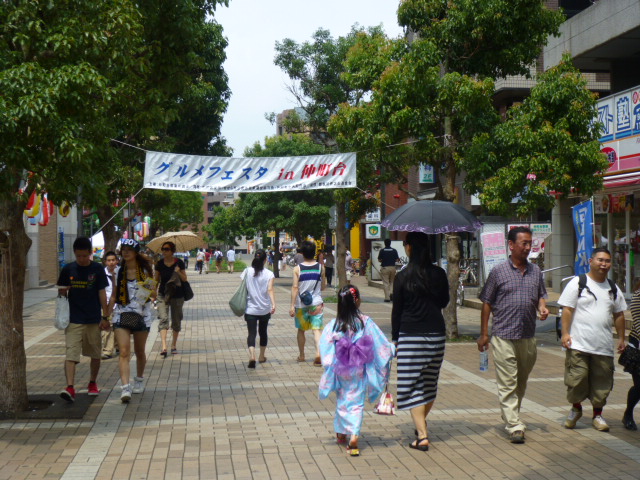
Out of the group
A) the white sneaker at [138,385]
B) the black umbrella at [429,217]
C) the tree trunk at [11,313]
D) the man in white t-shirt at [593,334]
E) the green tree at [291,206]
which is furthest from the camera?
the green tree at [291,206]

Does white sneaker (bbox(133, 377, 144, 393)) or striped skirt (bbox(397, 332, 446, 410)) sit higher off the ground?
striped skirt (bbox(397, 332, 446, 410))

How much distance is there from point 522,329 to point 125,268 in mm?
4560

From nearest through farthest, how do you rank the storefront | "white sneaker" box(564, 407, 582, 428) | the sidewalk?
the sidewalk < "white sneaker" box(564, 407, 582, 428) < the storefront

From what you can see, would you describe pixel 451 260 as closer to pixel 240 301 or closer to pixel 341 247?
pixel 240 301

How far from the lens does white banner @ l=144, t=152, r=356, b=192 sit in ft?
46.4

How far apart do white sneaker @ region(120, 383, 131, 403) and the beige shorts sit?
480mm

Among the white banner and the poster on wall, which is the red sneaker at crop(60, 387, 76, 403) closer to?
the white banner

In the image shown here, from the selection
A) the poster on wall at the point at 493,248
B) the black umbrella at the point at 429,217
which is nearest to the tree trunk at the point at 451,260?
the poster on wall at the point at 493,248

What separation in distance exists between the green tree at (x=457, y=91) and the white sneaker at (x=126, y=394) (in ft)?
24.4

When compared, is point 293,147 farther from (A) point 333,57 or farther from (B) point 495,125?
(B) point 495,125

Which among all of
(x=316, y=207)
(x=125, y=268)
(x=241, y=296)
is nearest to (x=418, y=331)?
(x=125, y=268)

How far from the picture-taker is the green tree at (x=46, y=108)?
23.2ft

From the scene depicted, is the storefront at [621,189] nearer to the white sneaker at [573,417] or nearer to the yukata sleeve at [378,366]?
the white sneaker at [573,417]

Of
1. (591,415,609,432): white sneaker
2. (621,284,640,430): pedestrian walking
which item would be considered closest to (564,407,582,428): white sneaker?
(591,415,609,432): white sneaker
